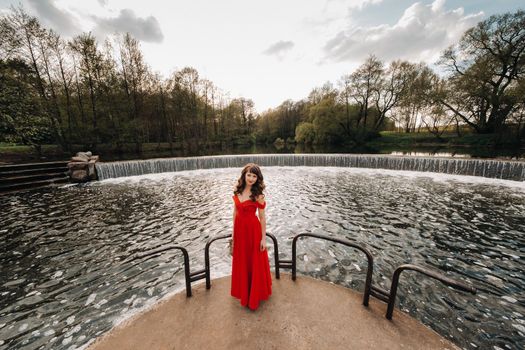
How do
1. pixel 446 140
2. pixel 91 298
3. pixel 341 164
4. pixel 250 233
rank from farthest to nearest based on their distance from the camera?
1. pixel 446 140
2. pixel 341 164
3. pixel 91 298
4. pixel 250 233

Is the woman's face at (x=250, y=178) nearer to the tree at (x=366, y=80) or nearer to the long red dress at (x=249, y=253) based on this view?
the long red dress at (x=249, y=253)

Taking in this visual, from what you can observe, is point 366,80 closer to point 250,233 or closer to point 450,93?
point 450,93

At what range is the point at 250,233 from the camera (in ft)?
9.53

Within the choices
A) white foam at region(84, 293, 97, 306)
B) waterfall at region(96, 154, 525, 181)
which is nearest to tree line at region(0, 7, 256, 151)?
waterfall at region(96, 154, 525, 181)

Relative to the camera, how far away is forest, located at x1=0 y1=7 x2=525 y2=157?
19.9m

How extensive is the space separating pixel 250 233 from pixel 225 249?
12.0 feet

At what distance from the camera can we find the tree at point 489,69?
79.4 feet

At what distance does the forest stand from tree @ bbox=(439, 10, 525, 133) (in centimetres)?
10

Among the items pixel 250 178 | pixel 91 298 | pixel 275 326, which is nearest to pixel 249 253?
pixel 275 326

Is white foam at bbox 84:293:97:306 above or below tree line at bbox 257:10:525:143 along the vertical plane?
below

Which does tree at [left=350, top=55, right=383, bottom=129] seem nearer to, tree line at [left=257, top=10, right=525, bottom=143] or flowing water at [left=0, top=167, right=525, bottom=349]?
tree line at [left=257, top=10, right=525, bottom=143]

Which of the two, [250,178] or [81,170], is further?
[81,170]

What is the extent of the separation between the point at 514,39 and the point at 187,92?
44482 mm

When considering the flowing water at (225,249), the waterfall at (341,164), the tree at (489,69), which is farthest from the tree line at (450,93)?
the flowing water at (225,249)
